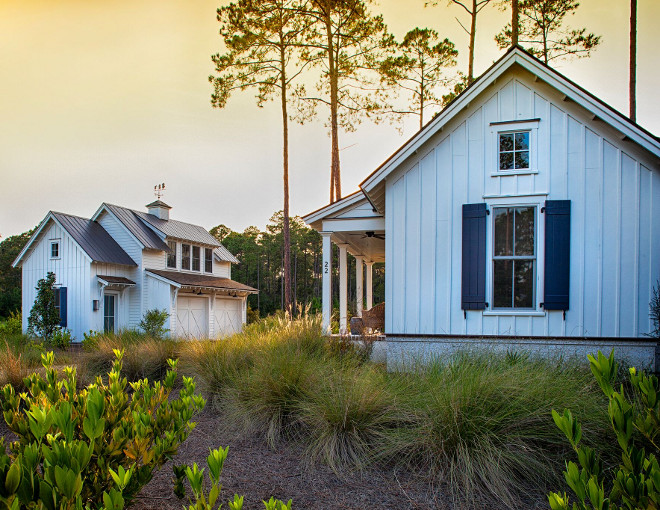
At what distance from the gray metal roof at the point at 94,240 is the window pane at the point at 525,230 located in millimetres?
15820

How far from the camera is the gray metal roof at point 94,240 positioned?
1892 cm

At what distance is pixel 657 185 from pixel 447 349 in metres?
4.00

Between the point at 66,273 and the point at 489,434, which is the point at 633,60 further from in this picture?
the point at 66,273

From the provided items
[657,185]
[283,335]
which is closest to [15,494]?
[283,335]

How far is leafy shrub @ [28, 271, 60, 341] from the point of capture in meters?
17.5

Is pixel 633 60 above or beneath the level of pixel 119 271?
above

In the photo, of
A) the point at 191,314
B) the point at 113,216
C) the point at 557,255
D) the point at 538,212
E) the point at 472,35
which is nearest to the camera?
the point at 557,255

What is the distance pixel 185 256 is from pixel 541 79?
18832 mm

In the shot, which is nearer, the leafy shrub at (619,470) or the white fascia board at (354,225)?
the leafy shrub at (619,470)

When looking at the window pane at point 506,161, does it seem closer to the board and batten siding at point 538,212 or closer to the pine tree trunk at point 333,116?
the board and batten siding at point 538,212

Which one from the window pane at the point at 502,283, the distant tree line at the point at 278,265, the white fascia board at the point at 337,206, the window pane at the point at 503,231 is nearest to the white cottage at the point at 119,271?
the white fascia board at the point at 337,206

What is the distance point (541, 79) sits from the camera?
7715mm

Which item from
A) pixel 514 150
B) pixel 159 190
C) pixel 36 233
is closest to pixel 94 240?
pixel 36 233

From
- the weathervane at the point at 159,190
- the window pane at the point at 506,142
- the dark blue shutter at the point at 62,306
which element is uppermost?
the weathervane at the point at 159,190
